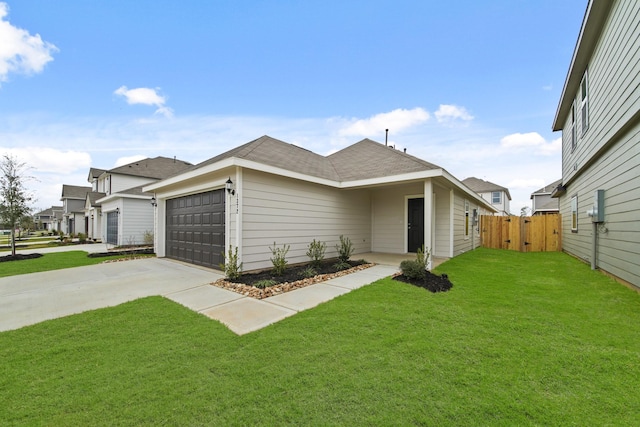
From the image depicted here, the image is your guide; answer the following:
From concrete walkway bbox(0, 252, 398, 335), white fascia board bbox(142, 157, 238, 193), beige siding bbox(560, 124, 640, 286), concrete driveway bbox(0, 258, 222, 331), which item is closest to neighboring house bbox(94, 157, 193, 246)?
white fascia board bbox(142, 157, 238, 193)

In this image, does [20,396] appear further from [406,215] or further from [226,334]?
[406,215]

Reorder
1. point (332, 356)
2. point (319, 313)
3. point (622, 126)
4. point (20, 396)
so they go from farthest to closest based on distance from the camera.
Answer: point (622, 126) → point (319, 313) → point (332, 356) → point (20, 396)

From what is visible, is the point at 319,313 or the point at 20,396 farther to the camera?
the point at 319,313

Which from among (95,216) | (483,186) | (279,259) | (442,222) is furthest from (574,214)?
(95,216)

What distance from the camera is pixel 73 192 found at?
26.5m

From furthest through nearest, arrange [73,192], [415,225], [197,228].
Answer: [73,192]
[415,225]
[197,228]

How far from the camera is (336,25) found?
952 cm

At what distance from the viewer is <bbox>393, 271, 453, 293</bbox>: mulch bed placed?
4.85 meters

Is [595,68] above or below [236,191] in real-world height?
above

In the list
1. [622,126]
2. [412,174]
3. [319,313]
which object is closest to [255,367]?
[319,313]

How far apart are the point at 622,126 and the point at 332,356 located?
6.33 meters

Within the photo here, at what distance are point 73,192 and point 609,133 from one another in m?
37.5

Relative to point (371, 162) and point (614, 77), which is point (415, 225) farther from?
point (614, 77)

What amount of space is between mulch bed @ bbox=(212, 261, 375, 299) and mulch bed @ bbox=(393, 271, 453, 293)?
142 cm
